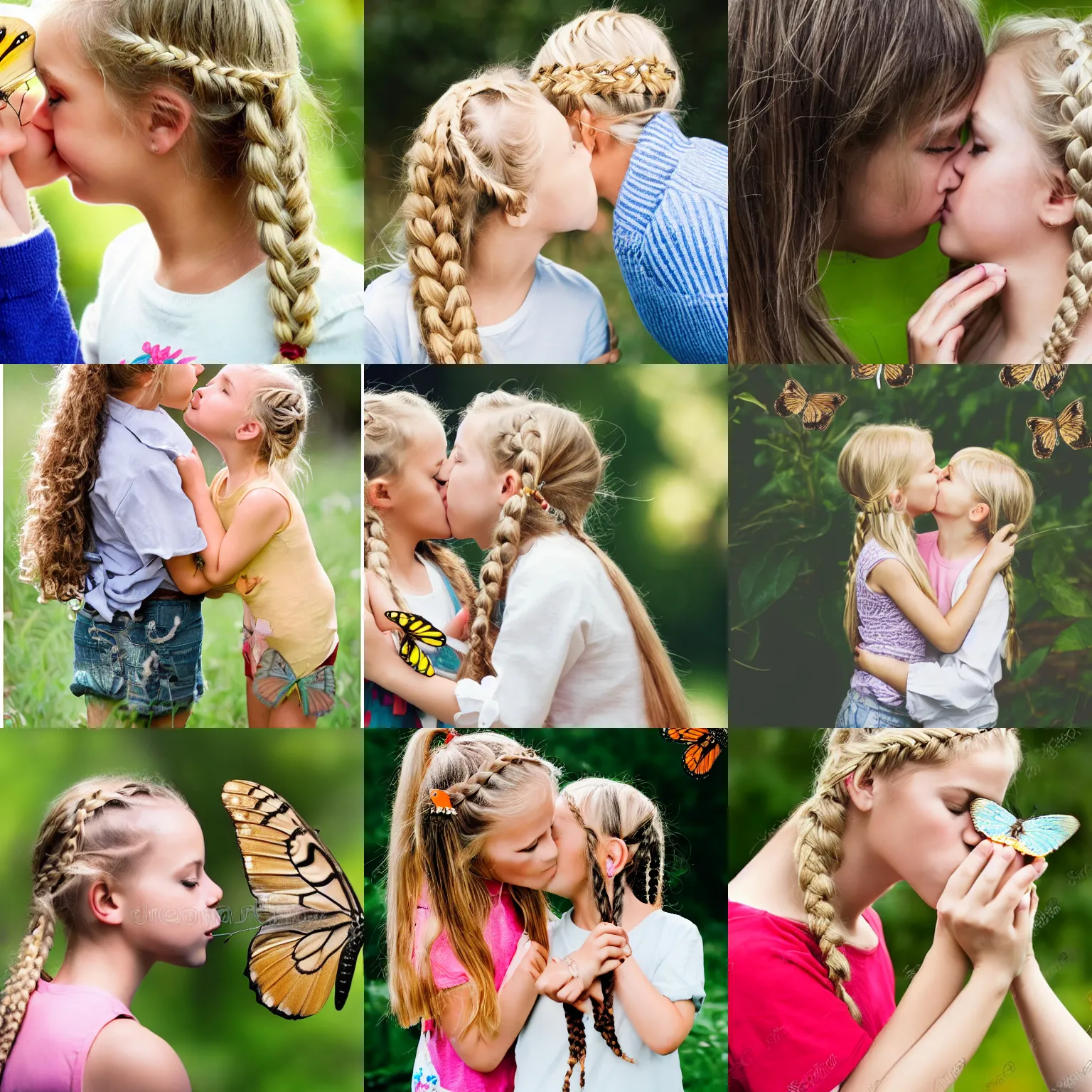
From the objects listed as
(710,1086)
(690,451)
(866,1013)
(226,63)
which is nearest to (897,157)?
(690,451)

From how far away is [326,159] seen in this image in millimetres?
2086

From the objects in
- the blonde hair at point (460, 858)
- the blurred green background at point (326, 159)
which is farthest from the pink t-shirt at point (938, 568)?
the blurred green background at point (326, 159)

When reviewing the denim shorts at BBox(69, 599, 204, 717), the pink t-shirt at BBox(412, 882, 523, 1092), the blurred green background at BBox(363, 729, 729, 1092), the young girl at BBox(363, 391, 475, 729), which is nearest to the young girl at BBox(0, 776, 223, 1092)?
the denim shorts at BBox(69, 599, 204, 717)

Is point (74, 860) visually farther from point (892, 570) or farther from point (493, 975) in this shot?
point (892, 570)

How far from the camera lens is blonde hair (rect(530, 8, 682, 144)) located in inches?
81.0

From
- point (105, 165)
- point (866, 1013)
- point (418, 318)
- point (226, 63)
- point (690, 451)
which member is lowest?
point (866, 1013)

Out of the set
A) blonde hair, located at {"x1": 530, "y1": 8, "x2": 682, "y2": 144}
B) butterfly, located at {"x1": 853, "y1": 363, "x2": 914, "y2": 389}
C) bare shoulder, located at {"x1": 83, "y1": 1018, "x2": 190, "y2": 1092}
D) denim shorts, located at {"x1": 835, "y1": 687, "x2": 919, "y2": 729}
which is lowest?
bare shoulder, located at {"x1": 83, "y1": 1018, "x2": 190, "y2": 1092}

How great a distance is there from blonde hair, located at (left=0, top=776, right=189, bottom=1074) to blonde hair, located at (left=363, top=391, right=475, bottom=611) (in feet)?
1.79

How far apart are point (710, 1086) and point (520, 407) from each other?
1.20 m

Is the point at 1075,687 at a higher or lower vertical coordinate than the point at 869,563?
lower

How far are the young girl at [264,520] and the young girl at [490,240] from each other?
0.64 feet

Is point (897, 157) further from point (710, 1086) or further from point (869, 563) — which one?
point (710, 1086)

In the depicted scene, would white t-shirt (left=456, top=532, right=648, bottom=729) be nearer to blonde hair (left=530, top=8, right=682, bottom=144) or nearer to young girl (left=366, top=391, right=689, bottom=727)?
young girl (left=366, top=391, right=689, bottom=727)

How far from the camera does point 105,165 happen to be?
204 cm
